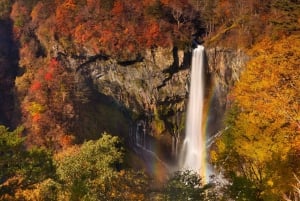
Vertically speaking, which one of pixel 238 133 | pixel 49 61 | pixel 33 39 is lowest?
pixel 238 133

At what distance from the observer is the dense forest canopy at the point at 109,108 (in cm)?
1520

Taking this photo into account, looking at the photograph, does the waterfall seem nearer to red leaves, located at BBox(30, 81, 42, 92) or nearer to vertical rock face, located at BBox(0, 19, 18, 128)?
red leaves, located at BBox(30, 81, 42, 92)

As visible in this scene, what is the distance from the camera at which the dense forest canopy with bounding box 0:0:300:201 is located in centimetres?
1520

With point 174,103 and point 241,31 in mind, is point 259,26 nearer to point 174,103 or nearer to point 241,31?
point 241,31

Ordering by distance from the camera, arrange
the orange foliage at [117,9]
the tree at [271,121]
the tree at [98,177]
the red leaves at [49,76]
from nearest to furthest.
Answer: the tree at [98,177], the tree at [271,121], the red leaves at [49,76], the orange foliage at [117,9]

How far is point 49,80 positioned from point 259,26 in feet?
73.6

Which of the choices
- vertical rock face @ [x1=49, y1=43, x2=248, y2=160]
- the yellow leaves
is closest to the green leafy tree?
vertical rock face @ [x1=49, y1=43, x2=248, y2=160]

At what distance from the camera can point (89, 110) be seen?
37.8 meters

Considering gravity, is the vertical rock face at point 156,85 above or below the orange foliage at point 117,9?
below

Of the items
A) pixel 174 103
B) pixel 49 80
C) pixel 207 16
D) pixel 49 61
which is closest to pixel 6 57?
pixel 49 61

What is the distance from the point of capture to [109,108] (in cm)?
3950

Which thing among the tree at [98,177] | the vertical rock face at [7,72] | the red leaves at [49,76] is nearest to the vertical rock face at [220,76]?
the red leaves at [49,76]

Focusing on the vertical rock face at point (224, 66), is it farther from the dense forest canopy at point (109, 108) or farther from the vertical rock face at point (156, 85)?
the dense forest canopy at point (109, 108)

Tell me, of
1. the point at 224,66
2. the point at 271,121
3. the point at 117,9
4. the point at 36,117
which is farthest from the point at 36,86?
the point at 271,121
